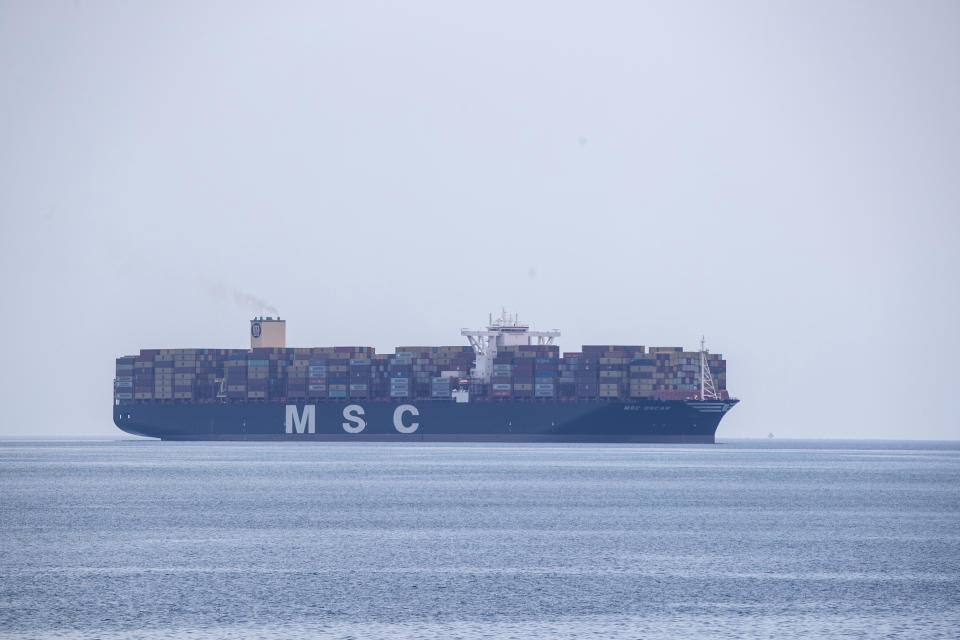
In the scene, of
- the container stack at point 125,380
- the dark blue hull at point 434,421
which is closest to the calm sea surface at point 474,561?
the dark blue hull at point 434,421

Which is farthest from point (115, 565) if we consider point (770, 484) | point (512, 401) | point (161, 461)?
point (512, 401)

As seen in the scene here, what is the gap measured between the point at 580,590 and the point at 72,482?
45.4 metres

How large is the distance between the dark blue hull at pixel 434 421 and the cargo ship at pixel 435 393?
10 centimetres

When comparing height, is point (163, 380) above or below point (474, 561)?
above

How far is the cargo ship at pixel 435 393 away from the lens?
110312 mm

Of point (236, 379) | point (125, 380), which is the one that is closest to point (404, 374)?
point (236, 379)

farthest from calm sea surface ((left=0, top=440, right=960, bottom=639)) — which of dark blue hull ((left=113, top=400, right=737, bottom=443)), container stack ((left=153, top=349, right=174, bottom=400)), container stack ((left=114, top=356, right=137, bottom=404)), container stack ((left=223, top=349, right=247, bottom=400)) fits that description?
container stack ((left=114, top=356, right=137, bottom=404))

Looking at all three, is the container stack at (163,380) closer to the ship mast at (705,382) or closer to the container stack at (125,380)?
the container stack at (125,380)

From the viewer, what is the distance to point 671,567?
3288 centimetres

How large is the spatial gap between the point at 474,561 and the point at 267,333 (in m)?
105

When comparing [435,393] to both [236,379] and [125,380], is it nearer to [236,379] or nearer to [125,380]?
[236,379]

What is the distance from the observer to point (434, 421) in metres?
115

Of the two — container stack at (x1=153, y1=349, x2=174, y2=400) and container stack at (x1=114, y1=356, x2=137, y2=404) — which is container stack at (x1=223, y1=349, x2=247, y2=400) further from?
container stack at (x1=114, y1=356, x2=137, y2=404)

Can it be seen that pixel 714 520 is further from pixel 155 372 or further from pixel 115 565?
pixel 155 372
